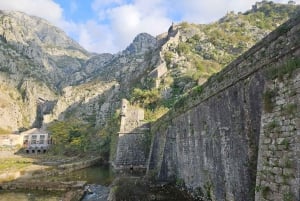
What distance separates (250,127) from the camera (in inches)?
435

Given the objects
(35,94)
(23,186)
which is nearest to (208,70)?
(23,186)

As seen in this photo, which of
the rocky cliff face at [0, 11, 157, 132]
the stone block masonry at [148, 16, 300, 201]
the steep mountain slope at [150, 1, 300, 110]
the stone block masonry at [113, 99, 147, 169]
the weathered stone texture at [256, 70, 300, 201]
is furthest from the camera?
the rocky cliff face at [0, 11, 157, 132]

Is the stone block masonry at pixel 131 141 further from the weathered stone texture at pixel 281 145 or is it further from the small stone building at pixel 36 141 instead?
the small stone building at pixel 36 141

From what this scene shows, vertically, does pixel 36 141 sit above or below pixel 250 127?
below

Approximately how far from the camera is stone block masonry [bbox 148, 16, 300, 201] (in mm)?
8211

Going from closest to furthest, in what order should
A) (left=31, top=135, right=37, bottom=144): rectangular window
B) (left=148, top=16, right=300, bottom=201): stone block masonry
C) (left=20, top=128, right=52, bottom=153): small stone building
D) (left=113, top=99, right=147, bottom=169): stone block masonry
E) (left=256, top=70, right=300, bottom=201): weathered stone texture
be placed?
(left=256, top=70, right=300, bottom=201): weathered stone texture, (left=148, top=16, right=300, bottom=201): stone block masonry, (left=113, top=99, right=147, bottom=169): stone block masonry, (left=20, top=128, right=52, bottom=153): small stone building, (left=31, top=135, right=37, bottom=144): rectangular window

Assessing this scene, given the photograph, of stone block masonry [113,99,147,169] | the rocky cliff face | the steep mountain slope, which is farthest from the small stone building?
stone block masonry [113,99,147,169]

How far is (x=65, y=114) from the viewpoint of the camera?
9769 cm

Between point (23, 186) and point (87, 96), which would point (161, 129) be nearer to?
point (23, 186)

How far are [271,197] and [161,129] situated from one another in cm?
2117

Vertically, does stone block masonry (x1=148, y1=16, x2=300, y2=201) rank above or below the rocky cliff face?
below

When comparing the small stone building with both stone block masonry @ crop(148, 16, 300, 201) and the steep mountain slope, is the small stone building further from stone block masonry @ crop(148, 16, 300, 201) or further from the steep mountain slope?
stone block masonry @ crop(148, 16, 300, 201)

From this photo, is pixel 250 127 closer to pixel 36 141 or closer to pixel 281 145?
pixel 281 145

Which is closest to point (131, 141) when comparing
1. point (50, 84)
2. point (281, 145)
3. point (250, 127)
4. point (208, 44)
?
point (250, 127)
